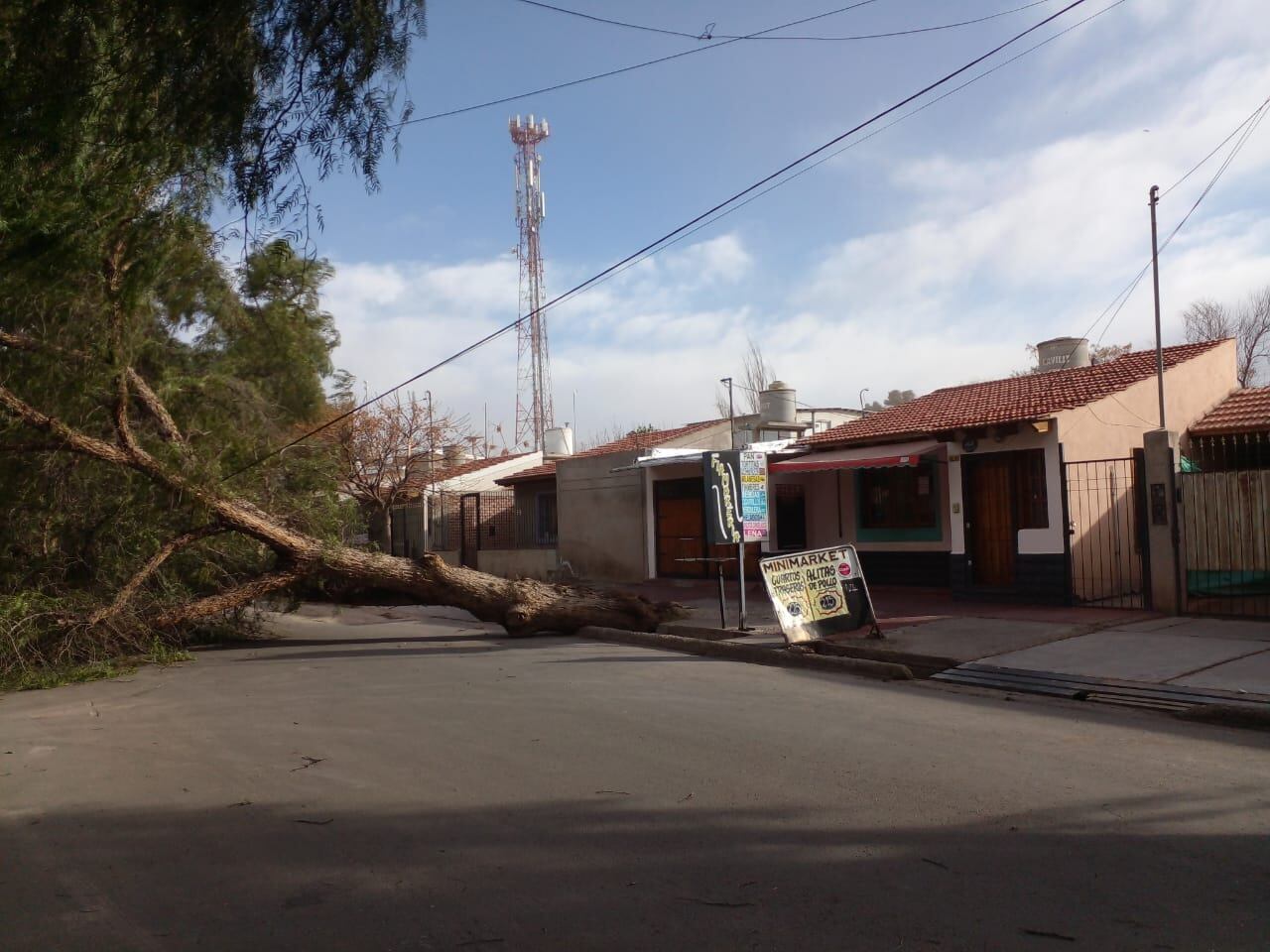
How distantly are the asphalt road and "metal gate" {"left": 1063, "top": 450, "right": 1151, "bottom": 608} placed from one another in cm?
678

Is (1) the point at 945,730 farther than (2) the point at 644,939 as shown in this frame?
Yes

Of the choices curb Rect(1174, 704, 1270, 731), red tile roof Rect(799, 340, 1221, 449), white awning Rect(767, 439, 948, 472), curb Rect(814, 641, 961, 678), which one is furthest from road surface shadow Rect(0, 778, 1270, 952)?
white awning Rect(767, 439, 948, 472)

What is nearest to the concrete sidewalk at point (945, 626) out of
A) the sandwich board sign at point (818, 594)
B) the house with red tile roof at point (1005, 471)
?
the sandwich board sign at point (818, 594)

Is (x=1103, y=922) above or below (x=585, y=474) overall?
below

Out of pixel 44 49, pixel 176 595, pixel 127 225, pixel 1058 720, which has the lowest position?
pixel 1058 720

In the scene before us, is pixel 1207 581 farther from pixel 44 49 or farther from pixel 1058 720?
pixel 44 49

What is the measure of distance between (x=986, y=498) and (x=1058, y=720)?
8904mm

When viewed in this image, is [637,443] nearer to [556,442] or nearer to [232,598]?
[556,442]

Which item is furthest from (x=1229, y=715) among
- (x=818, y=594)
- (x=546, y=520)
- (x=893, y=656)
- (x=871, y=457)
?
(x=546, y=520)

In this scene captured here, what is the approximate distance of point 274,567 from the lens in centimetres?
1408

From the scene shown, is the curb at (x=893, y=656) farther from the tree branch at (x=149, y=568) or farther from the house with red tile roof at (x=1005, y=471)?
the tree branch at (x=149, y=568)

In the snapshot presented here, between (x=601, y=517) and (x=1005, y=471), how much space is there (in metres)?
10.6

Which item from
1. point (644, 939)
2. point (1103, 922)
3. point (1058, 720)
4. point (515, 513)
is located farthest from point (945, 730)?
point (515, 513)

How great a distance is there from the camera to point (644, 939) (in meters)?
3.83
